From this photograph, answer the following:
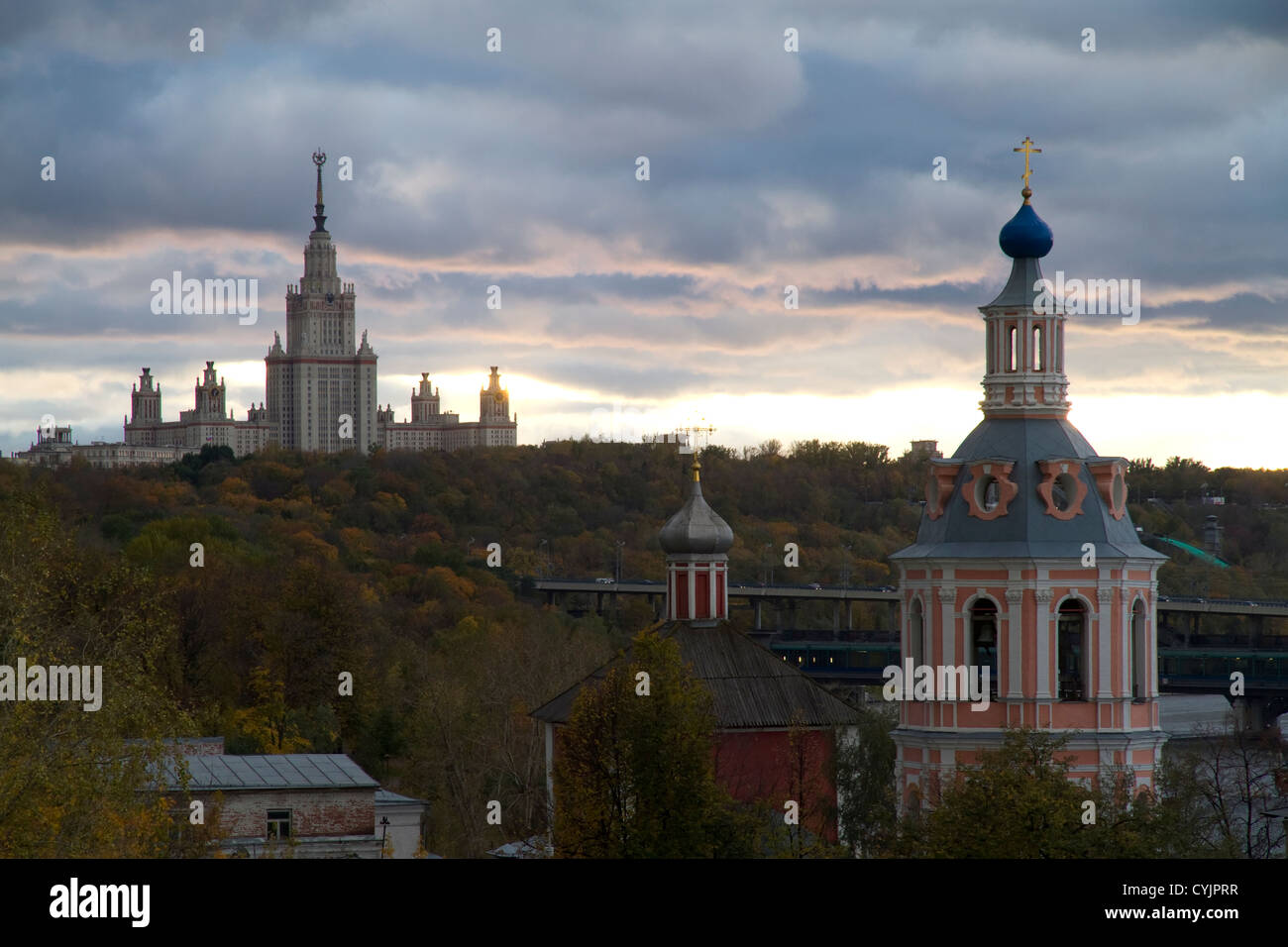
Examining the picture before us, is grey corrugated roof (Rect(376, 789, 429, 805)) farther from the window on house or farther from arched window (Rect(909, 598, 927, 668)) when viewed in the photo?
arched window (Rect(909, 598, 927, 668))

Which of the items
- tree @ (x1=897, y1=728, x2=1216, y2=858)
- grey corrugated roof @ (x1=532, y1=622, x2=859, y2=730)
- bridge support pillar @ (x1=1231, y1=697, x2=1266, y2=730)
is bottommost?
tree @ (x1=897, y1=728, x2=1216, y2=858)

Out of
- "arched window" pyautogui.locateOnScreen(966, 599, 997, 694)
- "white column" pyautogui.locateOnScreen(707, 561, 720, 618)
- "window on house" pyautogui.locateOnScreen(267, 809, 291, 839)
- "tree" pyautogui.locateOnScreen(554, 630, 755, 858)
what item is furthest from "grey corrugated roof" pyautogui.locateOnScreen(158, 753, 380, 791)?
"arched window" pyautogui.locateOnScreen(966, 599, 997, 694)

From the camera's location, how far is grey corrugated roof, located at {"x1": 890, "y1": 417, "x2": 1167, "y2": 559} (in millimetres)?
39938

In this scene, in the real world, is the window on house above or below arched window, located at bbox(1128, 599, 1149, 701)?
below

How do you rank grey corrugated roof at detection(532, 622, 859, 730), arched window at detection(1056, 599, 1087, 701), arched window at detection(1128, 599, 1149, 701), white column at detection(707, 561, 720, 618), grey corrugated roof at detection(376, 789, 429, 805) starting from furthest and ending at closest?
white column at detection(707, 561, 720, 618)
grey corrugated roof at detection(376, 789, 429, 805)
grey corrugated roof at detection(532, 622, 859, 730)
arched window at detection(1128, 599, 1149, 701)
arched window at detection(1056, 599, 1087, 701)

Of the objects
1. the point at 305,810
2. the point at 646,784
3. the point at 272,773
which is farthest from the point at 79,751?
the point at 272,773

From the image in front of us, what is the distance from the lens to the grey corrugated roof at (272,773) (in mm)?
48188

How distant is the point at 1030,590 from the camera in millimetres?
39625

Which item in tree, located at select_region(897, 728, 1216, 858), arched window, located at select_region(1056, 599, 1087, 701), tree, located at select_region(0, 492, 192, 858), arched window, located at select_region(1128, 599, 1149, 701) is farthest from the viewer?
arched window, located at select_region(1128, 599, 1149, 701)

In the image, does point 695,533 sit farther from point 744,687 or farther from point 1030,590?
point 1030,590

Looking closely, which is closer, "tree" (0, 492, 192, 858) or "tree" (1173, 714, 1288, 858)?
"tree" (0, 492, 192, 858)

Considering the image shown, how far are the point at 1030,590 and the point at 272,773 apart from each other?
1792 centimetres

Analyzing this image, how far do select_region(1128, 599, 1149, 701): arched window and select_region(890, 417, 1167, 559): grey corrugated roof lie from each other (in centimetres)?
114
